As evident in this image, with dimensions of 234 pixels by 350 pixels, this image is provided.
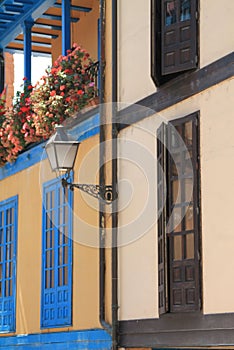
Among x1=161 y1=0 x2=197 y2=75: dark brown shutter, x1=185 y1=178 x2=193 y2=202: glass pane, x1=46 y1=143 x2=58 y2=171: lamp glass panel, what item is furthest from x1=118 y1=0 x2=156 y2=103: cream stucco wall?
x1=185 y1=178 x2=193 y2=202: glass pane

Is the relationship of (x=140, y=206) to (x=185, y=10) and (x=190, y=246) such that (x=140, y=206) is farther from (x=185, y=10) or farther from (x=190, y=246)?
(x=185, y=10)

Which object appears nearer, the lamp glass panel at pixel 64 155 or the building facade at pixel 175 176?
the building facade at pixel 175 176

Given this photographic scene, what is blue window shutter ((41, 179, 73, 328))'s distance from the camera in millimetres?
12806

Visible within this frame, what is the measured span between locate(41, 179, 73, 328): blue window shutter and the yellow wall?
160 mm

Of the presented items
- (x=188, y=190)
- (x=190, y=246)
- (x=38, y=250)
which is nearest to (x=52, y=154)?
(x=188, y=190)

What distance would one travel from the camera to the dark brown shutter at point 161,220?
10305 mm

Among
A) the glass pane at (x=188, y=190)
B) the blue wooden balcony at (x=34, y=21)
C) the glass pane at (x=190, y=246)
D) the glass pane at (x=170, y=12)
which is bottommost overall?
the glass pane at (x=190, y=246)

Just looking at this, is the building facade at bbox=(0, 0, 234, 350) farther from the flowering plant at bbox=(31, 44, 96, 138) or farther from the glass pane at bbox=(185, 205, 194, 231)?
the flowering plant at bbox=(31, 44, 96, 138)

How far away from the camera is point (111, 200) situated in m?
11.5

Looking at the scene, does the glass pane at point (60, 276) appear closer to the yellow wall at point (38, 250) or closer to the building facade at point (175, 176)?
the yellow wall at point (38, 250)

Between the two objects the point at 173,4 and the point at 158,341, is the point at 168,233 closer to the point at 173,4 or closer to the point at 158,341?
the point at 158,341

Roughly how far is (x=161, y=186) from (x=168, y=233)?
54 cm

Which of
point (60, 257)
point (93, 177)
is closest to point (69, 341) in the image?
point (60, 257)

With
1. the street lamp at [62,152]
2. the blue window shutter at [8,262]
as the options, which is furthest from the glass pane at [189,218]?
the blue window shutter at [8,262]
